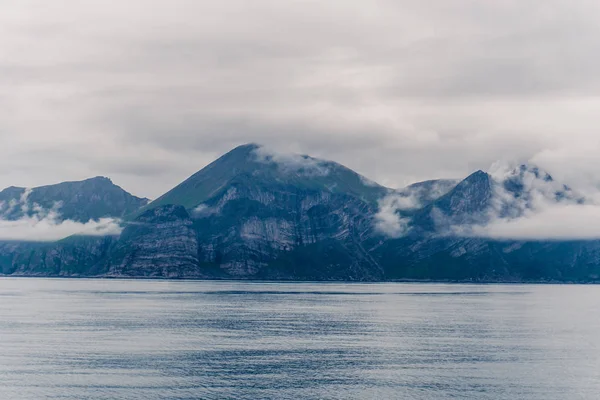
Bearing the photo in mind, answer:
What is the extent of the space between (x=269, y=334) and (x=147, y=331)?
30.0 metres

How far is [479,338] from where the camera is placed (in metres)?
185

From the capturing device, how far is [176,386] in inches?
4604

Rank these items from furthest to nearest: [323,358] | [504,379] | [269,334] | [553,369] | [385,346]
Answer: [269,334] → [385,346] → [323,358] → [553,369] → [504,379]

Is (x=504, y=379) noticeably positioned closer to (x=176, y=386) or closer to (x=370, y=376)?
(x=370, y=376)

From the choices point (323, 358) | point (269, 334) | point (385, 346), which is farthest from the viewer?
point (269, 334)

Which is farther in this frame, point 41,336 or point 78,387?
point 41,336

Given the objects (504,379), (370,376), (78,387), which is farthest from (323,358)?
(78,387)

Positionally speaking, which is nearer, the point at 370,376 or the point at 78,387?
the point at 78,387

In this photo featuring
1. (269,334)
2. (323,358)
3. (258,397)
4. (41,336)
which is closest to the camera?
(258,397)

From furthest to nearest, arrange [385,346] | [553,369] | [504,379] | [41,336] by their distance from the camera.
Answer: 1. [41,336]
2. [385,346]
3. [553,369]
4. [504,379]

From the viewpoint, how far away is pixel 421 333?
196 m

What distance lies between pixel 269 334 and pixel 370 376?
65.5m

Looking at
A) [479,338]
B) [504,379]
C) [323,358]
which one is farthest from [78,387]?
[479,338]

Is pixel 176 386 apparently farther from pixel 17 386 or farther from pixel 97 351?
pixel 97 351
